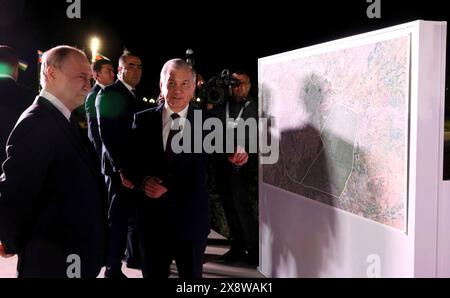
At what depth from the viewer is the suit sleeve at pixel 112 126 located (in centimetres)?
329

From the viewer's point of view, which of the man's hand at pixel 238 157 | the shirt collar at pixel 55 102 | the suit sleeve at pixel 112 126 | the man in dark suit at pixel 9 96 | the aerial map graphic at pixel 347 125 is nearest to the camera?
the shirt collar at pixel 55 102

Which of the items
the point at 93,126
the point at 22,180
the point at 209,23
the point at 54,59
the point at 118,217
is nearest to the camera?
the point at 22,180

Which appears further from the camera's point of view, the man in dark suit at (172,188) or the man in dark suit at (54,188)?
the man in dark suit at (172,188)

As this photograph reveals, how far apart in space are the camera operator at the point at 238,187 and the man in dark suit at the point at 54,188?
2.09m

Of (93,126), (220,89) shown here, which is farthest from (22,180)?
(220,89)

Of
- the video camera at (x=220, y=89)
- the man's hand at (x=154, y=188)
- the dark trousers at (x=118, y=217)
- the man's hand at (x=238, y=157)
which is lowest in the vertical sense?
the dark trousers at (x=118, y=217)

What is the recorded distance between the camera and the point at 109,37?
29.1 feet

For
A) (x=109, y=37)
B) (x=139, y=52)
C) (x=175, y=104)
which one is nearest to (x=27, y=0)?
(x=109, y=37)

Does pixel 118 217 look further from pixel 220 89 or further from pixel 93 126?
pixel 220 89

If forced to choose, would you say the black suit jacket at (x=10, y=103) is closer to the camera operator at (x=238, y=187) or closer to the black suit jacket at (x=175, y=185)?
the black suit jacket at (x=175, y=185)

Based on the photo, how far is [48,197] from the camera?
62.3 inches

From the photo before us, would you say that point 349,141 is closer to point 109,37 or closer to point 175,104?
point 175,104

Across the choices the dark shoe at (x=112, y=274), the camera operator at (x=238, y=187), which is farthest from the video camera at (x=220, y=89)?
the dark shoe at (x=112, y=274)

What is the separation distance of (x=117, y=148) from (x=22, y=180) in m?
1.82
